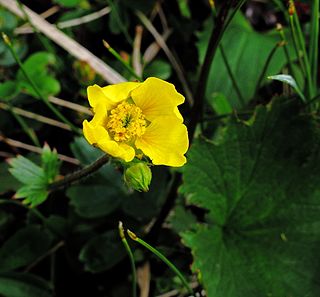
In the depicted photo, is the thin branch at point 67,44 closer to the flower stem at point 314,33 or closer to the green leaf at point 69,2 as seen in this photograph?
the green leaf at point 69,2

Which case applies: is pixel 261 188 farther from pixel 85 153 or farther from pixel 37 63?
pixel 37 63

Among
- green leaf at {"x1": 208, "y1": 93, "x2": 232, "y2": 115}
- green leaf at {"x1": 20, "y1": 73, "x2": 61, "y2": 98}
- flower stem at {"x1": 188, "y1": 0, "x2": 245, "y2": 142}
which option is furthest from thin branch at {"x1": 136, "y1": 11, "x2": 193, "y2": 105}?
green leaf at {"x1": 20, "y1": 73, "x2": 61, "y2": 98}

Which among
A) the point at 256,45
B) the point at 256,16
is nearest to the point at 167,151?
the point at 256,45

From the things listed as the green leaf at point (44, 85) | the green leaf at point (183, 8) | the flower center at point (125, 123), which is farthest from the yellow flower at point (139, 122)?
the green leaf at point (183, 8)

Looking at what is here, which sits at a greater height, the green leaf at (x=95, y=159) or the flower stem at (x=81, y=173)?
the flower stem at (x=81, y=173)

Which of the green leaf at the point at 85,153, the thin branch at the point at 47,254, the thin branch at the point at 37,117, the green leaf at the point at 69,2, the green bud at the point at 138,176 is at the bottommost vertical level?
the thin branch at the point at 47,254

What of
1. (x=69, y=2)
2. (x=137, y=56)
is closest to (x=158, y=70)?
(x=137, y=56)
